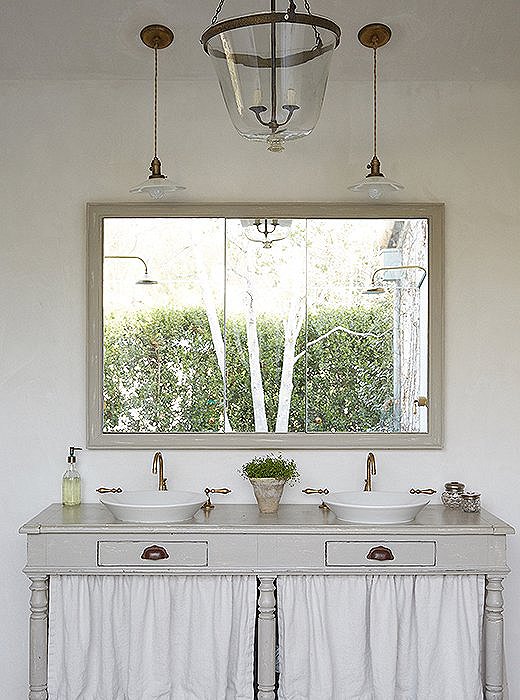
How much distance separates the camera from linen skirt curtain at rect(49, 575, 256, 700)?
318 centimetres

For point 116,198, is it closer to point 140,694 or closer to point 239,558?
point 239,558

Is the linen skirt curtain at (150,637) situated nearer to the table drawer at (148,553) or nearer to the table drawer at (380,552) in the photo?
the table drawer at (148,553)

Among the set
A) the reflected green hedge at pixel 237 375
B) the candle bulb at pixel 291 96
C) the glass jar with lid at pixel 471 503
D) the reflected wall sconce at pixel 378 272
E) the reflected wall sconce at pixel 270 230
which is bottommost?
the glass jar with lid at pixel 471 503

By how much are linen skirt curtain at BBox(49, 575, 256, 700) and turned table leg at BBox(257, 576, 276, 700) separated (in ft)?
0.12

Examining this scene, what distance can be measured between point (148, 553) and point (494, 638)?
1.26 metres

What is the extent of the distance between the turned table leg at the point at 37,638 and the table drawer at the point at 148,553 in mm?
234

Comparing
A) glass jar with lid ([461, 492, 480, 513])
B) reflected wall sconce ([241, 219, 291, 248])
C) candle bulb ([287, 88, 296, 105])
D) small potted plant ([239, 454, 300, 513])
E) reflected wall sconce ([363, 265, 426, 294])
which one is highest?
candle bulb ([287, 88, 296, 105])

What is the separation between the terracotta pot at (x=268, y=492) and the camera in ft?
11.0

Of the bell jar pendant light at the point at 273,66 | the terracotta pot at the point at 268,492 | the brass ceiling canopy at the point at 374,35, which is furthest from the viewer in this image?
the terracotta pot at the point at 268,492

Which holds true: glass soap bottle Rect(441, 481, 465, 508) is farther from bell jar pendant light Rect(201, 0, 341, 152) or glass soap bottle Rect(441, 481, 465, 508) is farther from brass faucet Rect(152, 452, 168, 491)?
→ bell jar pendant light Rect(201, 0, 341, 152)

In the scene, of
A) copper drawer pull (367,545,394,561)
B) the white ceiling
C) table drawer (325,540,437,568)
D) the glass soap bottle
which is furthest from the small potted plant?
the white ceiling

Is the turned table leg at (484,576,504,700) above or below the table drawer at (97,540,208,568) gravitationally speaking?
below

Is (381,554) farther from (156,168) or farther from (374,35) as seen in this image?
(374,35)

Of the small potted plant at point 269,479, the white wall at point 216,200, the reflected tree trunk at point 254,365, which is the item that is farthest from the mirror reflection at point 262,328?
the small potted plant at point 269,479
